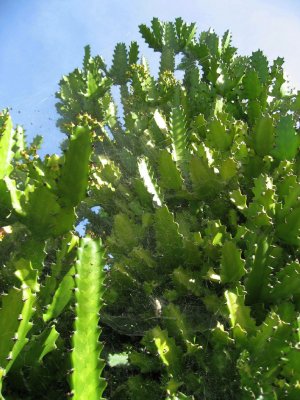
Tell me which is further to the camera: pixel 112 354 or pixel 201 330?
pixel 112 354

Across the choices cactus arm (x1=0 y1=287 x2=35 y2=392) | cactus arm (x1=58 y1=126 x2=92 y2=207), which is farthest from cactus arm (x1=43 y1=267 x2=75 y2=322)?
cactus arm (x1=58 y1=126 x2=92 y2=207)

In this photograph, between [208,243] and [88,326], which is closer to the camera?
[88,326]

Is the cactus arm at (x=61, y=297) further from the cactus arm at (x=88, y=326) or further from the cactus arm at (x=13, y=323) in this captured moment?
the cactus arm at (x=13, y=323)

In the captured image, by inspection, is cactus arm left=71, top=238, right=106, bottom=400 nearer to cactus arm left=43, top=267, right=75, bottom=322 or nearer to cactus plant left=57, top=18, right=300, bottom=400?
cactus arm left=43, top=267, right=75, bottom=322

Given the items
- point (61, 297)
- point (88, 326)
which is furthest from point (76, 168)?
point (88, 326)

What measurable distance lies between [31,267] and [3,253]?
2.55 feet

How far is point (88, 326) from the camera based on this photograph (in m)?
1.68

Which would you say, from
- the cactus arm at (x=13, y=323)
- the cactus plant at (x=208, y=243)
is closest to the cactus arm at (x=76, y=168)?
the cactus plant at (x=208, y=243)

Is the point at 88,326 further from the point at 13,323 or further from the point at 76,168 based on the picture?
the point at 76,168

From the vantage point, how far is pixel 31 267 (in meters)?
1.97

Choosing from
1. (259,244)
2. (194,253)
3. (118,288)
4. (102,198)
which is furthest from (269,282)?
(102,198)

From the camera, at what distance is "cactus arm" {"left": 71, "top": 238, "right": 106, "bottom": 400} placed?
1567mm

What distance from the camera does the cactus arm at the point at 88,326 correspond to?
1567mm

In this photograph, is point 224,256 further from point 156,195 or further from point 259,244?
point 156,195
